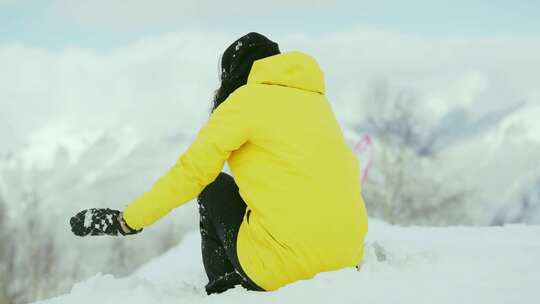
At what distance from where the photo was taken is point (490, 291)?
5.29 ft

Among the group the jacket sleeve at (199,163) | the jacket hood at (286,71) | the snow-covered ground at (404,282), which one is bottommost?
the snow-covered ground at (404,282)

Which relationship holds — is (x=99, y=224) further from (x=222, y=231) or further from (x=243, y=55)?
(x=243, y=55)

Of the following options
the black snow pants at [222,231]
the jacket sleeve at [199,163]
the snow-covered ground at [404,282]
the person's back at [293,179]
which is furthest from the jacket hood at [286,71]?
the snow-covered ground at [404,282]

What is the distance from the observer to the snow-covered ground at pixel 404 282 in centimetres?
163

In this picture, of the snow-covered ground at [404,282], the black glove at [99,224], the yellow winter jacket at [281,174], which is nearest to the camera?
the snow-covered ground at [404,282]

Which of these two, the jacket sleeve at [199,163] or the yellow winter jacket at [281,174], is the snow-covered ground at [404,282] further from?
the jacket sleeve at [199,163]

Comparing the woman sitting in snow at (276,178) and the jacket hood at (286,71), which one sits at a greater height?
the jacket hood at (286,71)

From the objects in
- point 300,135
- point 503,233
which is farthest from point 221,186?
point 503,233

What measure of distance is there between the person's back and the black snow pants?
116mm

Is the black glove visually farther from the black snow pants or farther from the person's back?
the person's back

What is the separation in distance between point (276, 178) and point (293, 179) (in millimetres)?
57

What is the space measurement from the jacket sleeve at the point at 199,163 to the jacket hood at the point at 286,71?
4.3 inches

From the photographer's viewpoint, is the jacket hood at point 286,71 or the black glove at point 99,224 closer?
the jacket hood at point 286,71

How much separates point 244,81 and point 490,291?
1.12 meters
